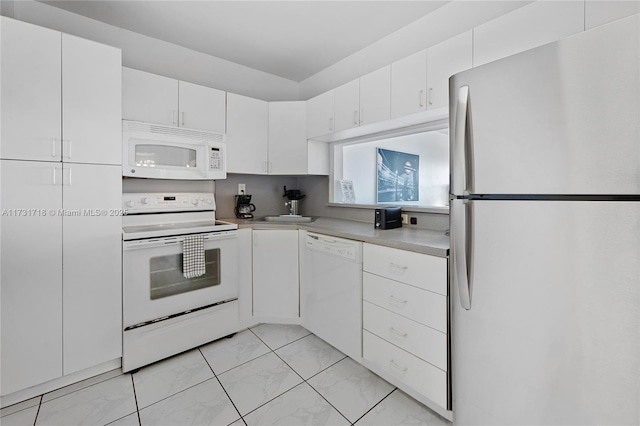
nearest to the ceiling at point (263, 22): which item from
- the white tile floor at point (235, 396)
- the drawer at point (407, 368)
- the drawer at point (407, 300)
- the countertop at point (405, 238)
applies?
the countertop at point (405, 238)

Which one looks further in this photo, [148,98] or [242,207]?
[242,207]

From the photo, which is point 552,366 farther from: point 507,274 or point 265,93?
point 265,93

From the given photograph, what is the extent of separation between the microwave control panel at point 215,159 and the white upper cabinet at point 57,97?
69 cm

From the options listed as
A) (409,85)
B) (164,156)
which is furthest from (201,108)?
(409,85)

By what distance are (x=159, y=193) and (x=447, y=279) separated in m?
2.30

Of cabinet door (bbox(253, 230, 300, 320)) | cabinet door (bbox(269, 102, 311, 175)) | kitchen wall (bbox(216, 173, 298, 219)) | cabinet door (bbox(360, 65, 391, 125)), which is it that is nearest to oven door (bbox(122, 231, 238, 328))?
cabinet door (bbox(253, 230, 300, 320))

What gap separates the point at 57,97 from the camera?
1.69 m

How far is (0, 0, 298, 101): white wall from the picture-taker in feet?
6.82

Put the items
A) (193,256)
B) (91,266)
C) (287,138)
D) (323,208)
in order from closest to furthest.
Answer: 1. (91,266)
2. (193,256)
3. (287,138)
4. (323,208)

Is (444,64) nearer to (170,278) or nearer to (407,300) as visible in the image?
(407,300)

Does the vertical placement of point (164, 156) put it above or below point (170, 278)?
above

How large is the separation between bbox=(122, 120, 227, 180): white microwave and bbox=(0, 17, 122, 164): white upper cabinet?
0.50 ft

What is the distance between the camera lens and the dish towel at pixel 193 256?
6.75 feet

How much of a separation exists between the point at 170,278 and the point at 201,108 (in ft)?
4.76
